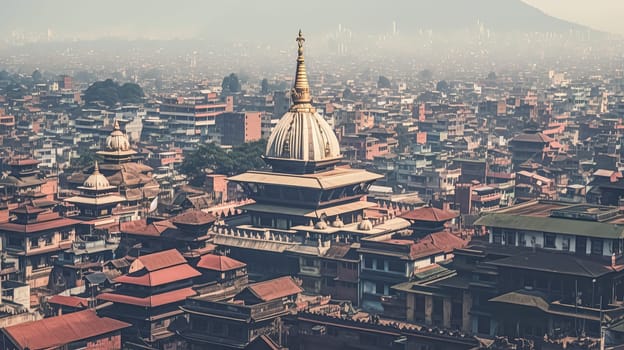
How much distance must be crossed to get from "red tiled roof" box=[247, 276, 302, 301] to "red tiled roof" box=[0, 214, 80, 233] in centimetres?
2256

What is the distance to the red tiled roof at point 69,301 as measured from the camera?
2767 inches

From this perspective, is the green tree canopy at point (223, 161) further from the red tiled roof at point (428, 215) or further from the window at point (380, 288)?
the window at point (380, 288)

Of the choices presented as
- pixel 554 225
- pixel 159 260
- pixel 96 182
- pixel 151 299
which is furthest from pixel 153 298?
pixel 96 182

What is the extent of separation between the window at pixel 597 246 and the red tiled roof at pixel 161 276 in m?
21.3

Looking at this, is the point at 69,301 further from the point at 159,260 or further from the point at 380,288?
the point at 380,288

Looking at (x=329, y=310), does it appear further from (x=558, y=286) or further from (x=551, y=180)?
(x=551, y=180)

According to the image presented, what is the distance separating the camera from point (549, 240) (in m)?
64.2

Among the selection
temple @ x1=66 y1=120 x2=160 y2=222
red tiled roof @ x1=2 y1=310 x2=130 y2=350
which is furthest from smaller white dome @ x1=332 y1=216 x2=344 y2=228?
temple @ x1=66 y1=120 x2=160 y2=222

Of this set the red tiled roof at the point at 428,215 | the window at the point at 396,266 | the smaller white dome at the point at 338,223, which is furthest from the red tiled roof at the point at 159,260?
the red tiled roof at the point at 428,215

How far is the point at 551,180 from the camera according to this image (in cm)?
11588

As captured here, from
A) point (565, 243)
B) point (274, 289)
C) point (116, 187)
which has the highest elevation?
point (565, 243)

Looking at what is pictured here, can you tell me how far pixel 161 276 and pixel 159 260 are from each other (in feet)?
4.56

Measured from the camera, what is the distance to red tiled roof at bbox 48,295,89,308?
7029 centimetres

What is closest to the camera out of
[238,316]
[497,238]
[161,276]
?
[238,316]
